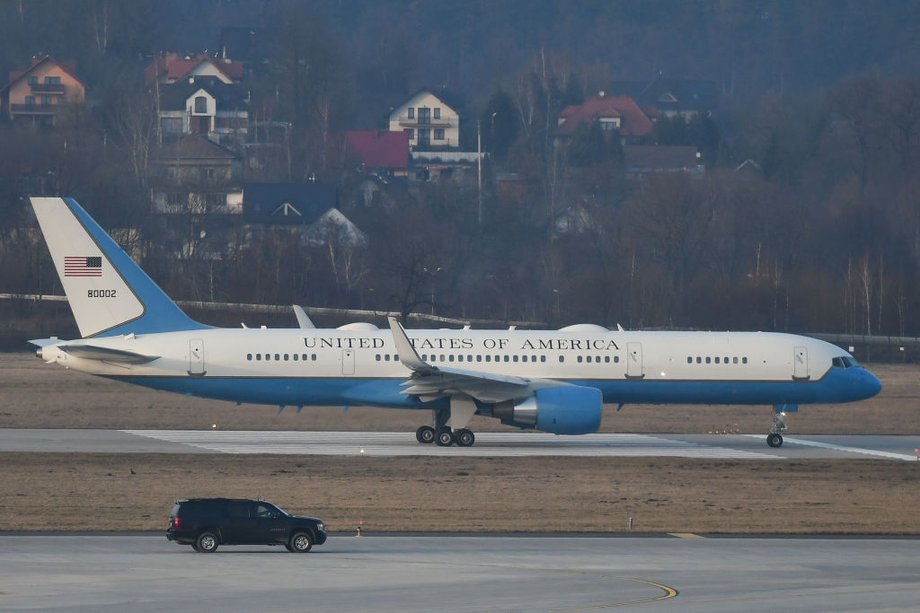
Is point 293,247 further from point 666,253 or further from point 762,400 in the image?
point 762,400

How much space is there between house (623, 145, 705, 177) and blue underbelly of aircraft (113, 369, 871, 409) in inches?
3890

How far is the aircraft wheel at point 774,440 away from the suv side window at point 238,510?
22488 millimetres

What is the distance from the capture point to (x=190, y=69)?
589 feet

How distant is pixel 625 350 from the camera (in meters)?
47.2

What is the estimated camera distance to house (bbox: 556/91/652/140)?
549 feet

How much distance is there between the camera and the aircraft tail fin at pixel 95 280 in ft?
151

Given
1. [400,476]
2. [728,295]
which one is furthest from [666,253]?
[400,476]

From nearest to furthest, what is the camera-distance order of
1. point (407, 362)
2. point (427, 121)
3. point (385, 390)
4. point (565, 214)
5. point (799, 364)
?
point (407, 362) → point (385, 390) → point (799, 364) → point (565, 214) → point (427, 121)

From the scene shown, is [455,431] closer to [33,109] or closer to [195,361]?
[195,361]

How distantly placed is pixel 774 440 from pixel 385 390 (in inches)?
446

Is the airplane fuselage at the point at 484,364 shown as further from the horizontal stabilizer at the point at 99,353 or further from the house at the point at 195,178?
the house at the point at 195,178

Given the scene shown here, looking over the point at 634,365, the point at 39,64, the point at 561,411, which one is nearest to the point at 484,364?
the point at 561,411

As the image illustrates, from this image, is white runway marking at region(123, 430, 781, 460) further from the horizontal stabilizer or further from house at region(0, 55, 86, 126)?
house at region(0, 55, 86, 126)

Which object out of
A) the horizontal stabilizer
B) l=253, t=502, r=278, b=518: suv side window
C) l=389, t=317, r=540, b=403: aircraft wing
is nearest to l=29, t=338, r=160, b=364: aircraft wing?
the horizontal stabilizer
